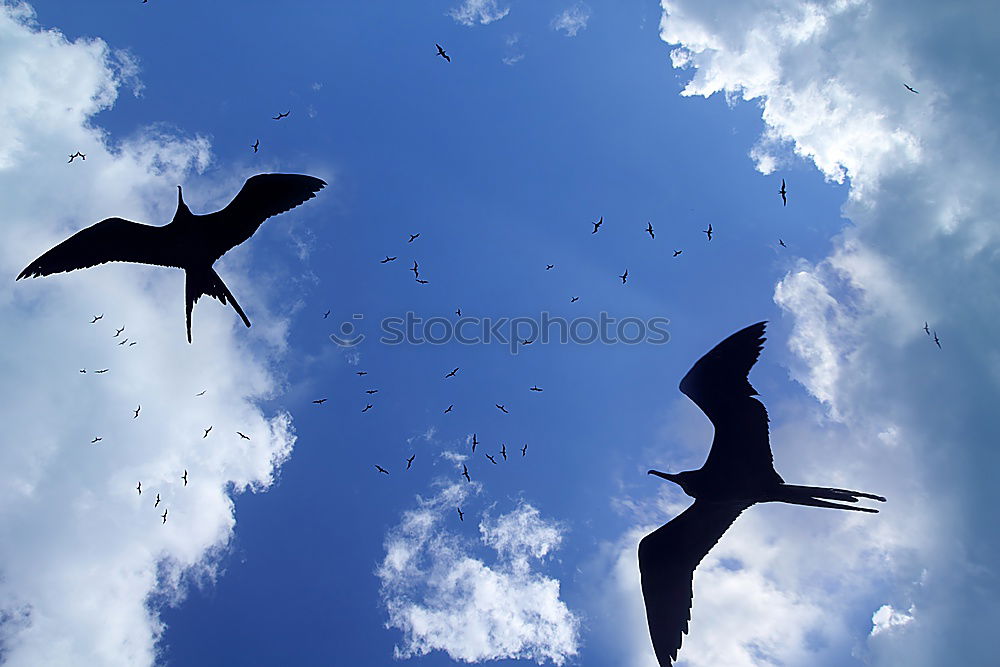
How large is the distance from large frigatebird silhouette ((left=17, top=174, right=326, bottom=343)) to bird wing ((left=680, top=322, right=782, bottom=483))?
395 inches

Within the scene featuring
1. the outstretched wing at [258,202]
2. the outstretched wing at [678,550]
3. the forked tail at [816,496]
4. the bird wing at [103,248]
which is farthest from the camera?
the outstretched wing at [258,202]

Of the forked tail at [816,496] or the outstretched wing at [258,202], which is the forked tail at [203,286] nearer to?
the outstretched wing at [258,202]

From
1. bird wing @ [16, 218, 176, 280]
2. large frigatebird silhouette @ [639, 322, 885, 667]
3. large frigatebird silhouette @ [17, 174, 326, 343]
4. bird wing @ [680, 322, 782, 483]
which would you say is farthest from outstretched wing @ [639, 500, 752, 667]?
bird wing @ [16, 218, 176, 280]

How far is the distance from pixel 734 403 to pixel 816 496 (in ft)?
8.18

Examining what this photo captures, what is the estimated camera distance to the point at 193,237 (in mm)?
15227

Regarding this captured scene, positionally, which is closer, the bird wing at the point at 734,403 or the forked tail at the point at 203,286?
the bird wing at the point at 734,403

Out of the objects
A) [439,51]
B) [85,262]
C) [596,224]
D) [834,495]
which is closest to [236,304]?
[85,262]

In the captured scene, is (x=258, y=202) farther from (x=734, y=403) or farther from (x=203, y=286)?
(x=734, y=403)

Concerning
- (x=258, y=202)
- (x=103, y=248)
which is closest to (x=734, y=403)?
(x=258, y=202)

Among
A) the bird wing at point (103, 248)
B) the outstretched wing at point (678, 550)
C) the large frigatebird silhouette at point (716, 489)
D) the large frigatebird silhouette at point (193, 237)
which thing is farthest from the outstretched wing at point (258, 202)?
the outstretched wing at point (678, 550)

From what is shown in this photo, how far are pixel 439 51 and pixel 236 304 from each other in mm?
7620

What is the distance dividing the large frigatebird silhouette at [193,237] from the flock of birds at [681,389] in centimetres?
2

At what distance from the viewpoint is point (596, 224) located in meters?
15.8

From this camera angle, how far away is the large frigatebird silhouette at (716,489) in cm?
1251
